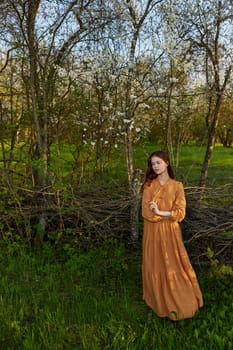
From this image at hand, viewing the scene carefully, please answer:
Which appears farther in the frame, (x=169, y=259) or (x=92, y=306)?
(x=92, y=306)

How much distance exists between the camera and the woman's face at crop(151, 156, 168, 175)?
4066 millimetres

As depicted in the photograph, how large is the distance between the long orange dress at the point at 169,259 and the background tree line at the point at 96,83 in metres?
1.72

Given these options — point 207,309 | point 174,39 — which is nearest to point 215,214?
point 207,309

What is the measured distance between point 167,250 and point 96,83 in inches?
155

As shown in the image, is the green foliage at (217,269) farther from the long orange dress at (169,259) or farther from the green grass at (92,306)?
the long orange dress at (169,259)

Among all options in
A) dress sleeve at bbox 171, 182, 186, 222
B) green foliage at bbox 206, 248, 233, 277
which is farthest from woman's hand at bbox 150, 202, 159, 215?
green foliage at bbox 206, 248, 233, 277

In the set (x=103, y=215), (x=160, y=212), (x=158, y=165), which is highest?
(x=158, y=165)

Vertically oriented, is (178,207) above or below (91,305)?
above

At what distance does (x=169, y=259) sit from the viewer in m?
4.09

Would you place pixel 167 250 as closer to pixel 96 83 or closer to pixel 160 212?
pixel 160 212

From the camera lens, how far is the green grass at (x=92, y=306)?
12.0 ft

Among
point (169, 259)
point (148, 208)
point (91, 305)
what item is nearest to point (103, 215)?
point (91, 305)

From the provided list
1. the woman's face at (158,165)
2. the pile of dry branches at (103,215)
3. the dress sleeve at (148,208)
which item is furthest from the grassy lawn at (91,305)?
the woman's face at (158,165)

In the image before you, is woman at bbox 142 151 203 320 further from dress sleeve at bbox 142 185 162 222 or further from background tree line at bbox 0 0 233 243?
background tree line at bbox 0 0 233 243
